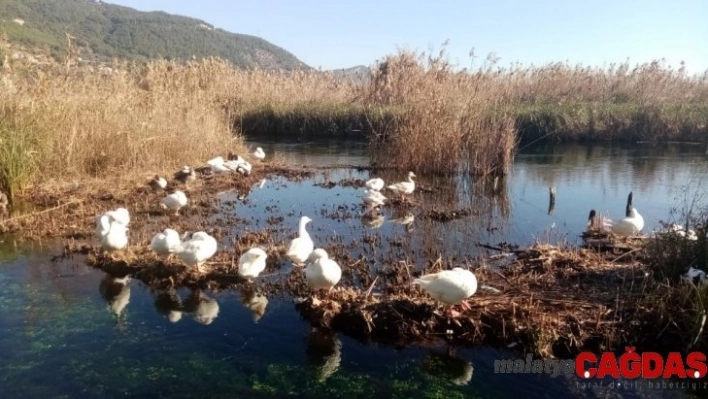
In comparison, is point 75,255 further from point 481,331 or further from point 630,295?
point 630,295

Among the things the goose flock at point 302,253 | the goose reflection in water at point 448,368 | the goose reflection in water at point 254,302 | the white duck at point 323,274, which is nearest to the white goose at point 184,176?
the goose flock at point 302,253

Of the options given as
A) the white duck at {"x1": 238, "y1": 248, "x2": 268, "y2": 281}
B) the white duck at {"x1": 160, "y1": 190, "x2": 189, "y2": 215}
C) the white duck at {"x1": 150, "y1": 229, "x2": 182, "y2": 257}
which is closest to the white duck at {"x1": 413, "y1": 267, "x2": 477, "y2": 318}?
the white duck at {"x1": 238, "y1": 248, "x2": 268, "y2": 281}

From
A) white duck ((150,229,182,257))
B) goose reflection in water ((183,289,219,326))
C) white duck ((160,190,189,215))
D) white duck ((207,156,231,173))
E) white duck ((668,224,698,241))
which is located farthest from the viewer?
white duck ((207,156,231,173))

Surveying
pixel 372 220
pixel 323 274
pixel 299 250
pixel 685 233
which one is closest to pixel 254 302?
pixel 299 250

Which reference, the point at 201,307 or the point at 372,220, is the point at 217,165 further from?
the point at 201,307

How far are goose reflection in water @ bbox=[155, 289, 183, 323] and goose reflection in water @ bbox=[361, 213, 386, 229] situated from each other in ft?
13.4

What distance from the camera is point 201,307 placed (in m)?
6.06

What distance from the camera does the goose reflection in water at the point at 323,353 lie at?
4.88 m

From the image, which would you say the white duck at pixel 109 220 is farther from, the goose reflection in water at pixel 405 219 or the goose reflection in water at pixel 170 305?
the goose reflection in water at pixel 405 219

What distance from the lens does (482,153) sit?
46.4ft

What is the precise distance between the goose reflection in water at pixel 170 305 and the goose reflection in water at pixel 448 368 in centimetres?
269

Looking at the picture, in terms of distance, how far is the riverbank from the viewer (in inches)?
208

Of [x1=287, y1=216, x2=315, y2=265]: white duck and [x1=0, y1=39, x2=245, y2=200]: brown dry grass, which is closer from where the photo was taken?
[x1=287, y1=216, x2=315, y2=265]: white duck

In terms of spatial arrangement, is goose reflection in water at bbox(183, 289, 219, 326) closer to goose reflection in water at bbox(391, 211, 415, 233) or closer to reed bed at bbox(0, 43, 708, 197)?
goose reflection in water at bbox(391, 211, 415, 233)
